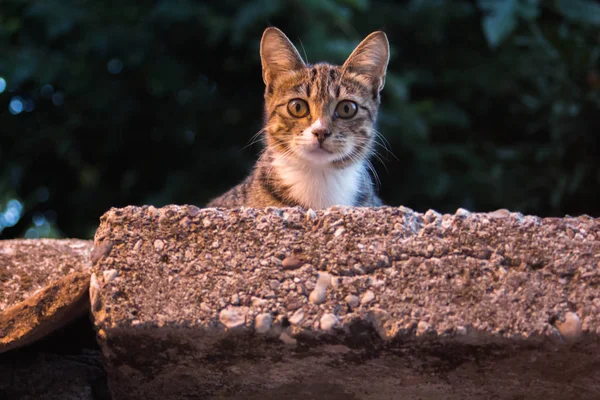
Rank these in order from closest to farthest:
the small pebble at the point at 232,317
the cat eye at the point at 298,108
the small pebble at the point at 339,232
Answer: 1. the small pebble at the point at 232,317
2. the small pebble at the point at 339,232
3. the cat eye at the point at 298,108

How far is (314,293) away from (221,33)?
2828 millimetres

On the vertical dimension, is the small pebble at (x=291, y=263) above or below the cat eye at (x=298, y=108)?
below

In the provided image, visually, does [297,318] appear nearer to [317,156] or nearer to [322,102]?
[317,156]

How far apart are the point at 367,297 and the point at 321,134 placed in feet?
3.69

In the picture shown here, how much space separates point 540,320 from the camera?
58.5 inches

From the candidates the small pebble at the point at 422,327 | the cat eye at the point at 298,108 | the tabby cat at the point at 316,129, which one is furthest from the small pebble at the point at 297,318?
the cat eye at the point at 298,108

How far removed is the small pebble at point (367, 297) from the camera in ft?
4.91

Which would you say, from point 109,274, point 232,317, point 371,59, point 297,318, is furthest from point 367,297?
point 371,59

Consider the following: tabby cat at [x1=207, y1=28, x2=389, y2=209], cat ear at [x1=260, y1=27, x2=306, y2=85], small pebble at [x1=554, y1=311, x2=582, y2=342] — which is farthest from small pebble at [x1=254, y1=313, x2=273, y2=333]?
cat ear at [x1=260, y1=27, x2=306, y2=85]

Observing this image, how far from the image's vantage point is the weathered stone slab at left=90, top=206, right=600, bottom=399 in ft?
4.84

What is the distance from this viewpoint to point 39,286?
6.41ft

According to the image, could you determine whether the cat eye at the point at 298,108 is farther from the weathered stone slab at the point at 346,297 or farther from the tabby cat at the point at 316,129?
the weathered stone slab at the point at 346,297

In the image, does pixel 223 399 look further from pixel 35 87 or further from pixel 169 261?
pixel 35 87

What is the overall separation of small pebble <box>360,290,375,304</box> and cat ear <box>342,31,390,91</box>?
4.72 feet
